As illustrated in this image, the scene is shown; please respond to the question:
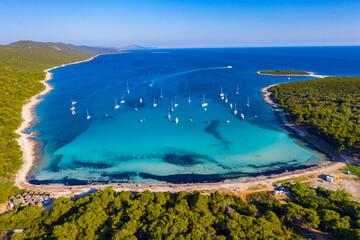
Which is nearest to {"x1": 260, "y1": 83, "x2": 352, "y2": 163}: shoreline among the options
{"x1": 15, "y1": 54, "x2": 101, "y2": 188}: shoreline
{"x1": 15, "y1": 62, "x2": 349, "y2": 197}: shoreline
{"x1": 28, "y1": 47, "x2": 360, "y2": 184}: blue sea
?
{"x1": 15, "y1": 62, "x2": 349, "y2": 197}: shoreline

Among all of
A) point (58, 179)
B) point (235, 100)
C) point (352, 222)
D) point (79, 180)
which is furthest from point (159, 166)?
point (235, 100)

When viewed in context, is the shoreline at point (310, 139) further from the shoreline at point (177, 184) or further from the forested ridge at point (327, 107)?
the forested ridge at point (327, 107)

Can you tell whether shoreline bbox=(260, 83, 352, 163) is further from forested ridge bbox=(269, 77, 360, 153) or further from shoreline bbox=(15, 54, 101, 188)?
shoreline bbox=(15, 54, 101, 188)

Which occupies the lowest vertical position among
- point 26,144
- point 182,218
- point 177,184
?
point 177,184

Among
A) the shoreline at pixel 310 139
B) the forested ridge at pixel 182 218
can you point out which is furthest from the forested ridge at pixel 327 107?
the forested ridge at pixel 182 218

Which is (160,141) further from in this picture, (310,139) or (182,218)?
(310,139)

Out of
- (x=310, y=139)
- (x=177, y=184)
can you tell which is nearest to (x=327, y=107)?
(x=310, y=139)
